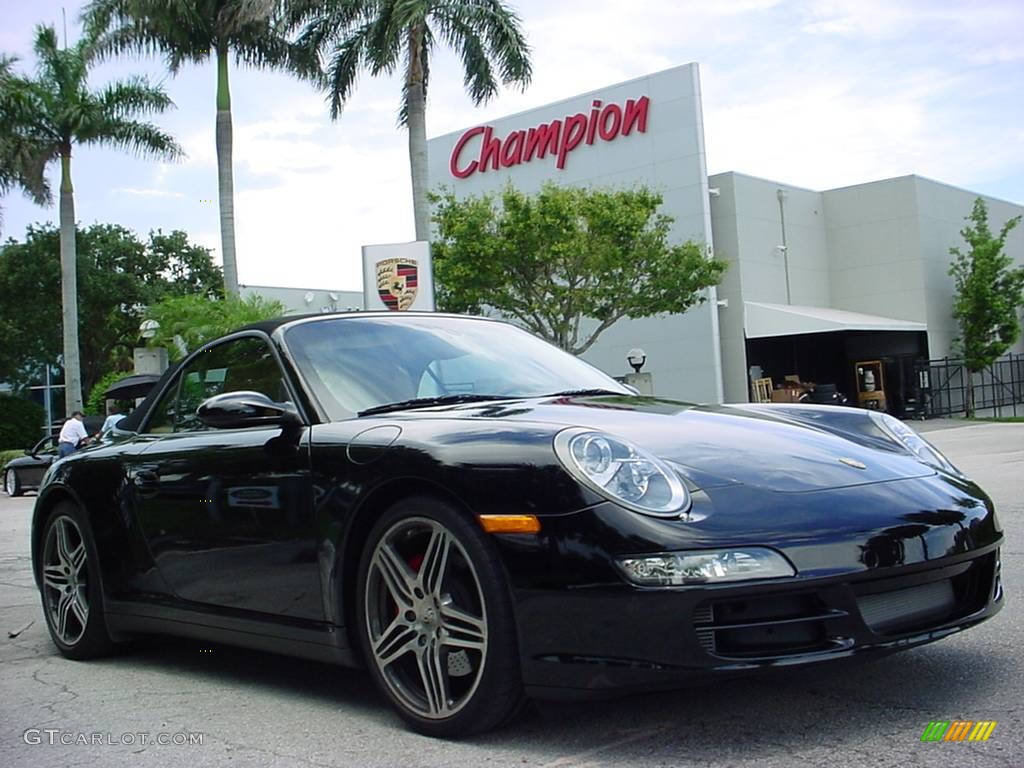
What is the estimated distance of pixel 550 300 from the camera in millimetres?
31344

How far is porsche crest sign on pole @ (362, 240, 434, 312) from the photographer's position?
25.4 m

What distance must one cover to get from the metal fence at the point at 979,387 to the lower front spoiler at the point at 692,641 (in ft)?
123

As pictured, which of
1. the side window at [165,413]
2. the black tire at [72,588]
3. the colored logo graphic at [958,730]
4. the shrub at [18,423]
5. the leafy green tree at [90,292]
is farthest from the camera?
the leafy green tree at [90,292]

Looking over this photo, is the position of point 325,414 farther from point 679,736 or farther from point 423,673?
point 679,736

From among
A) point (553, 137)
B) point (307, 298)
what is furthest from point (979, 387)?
point (307, 298)

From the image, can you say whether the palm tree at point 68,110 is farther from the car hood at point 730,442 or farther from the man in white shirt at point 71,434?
the car hood at point 730,442

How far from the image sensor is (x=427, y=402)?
13.7 ft

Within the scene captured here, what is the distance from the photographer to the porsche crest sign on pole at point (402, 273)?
25391 mm

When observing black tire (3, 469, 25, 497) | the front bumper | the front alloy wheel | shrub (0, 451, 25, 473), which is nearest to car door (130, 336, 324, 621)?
the front alloy wheel

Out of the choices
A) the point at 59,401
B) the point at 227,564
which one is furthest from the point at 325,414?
the point at 59,401

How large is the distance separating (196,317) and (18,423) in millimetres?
15711

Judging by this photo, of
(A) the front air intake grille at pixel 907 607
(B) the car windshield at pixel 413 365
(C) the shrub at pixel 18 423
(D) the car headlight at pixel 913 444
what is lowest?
(A) the front air intake grille at pixel 907 607

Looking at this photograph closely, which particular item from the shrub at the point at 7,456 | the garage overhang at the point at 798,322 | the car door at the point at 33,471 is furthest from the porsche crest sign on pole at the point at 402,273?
the garage overhang at the point at 798,322

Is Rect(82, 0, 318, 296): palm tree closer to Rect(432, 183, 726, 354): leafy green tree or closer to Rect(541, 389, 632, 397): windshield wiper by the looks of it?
Rect(432, 183, 726, 354): leafy green tree
